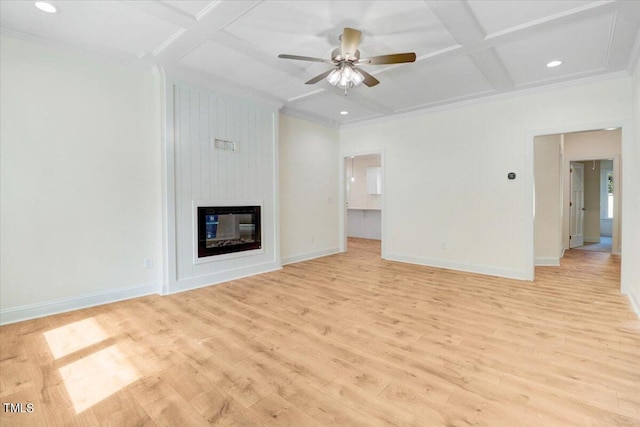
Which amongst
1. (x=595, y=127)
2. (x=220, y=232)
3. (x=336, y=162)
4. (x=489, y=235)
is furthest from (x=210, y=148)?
(x=595, y=127)

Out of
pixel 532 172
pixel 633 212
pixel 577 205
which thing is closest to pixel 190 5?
pixel 532 172

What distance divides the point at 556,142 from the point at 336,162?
4160 mm

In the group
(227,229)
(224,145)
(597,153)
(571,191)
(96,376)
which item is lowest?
(96,376)

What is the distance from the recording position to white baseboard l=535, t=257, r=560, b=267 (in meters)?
5.44

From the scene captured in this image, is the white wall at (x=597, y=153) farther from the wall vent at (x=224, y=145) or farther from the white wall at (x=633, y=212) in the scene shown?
the wall vent at (x=224, y=145)

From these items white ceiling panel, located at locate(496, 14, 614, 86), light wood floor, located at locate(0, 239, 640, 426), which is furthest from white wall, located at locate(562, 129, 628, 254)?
light wood floor, located at locate(0, 239, 640, 426)

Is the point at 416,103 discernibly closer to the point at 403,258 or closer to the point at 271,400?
the point at 403,258

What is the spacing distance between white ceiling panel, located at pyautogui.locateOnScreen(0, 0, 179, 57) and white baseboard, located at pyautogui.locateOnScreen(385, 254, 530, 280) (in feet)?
16.2

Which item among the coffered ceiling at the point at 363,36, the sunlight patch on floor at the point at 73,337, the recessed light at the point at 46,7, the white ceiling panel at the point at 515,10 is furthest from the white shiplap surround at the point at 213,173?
the white ceiling panel at the point at 515,10

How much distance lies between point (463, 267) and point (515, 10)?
3.72 metres

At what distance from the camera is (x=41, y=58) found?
3.09m

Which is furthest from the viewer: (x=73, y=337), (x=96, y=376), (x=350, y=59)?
(x=350, y=59)

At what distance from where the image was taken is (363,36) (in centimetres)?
302

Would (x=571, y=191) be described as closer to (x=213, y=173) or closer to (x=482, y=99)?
(x=482, y=99)
